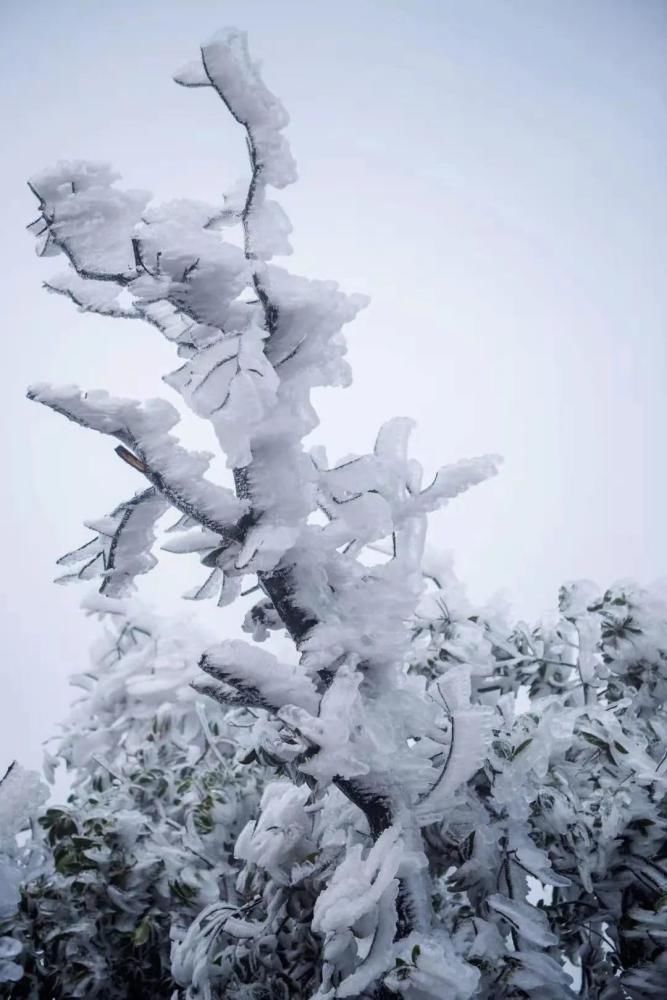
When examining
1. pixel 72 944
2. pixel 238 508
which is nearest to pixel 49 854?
pixel 72 944

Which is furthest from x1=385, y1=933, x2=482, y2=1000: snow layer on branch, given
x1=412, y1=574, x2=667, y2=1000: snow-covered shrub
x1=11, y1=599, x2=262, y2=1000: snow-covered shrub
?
x1=11, y1=599, x2=262, y2=1000: snow-covered shrub

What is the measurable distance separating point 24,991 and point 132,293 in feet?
7.34

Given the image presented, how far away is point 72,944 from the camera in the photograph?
195 cm

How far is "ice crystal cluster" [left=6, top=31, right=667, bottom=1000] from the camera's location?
1181mm

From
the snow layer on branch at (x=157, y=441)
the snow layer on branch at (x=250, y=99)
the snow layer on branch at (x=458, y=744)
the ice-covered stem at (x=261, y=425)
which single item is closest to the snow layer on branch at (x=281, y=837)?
the ice-covered stem at (x=261, y=425)

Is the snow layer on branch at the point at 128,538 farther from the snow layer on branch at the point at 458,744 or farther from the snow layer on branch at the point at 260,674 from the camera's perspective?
the snow layer on branch at the point at 458,744

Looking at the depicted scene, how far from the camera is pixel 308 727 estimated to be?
113cm

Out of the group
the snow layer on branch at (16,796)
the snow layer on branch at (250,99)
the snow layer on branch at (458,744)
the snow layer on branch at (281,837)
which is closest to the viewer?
the snow layer on branch at (250,99)

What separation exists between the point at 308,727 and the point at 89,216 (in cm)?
118

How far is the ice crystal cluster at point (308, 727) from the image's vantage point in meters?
1.18

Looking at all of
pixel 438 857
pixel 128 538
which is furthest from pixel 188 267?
pixel 438 857

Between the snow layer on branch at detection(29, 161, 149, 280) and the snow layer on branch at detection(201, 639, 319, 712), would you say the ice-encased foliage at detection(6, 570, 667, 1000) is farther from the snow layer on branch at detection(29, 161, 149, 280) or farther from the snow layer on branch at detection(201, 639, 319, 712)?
the snow layer on branch at detection(29, 161, 149, 280)

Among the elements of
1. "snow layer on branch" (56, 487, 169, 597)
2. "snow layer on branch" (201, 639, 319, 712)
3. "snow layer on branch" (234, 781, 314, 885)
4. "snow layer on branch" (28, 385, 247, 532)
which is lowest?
"snow layer on branch" (234, 781, 314, 885)

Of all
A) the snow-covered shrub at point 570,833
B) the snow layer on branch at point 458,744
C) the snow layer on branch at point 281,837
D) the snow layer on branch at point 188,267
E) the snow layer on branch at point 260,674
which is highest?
the snow layer on branch at point 188,267
